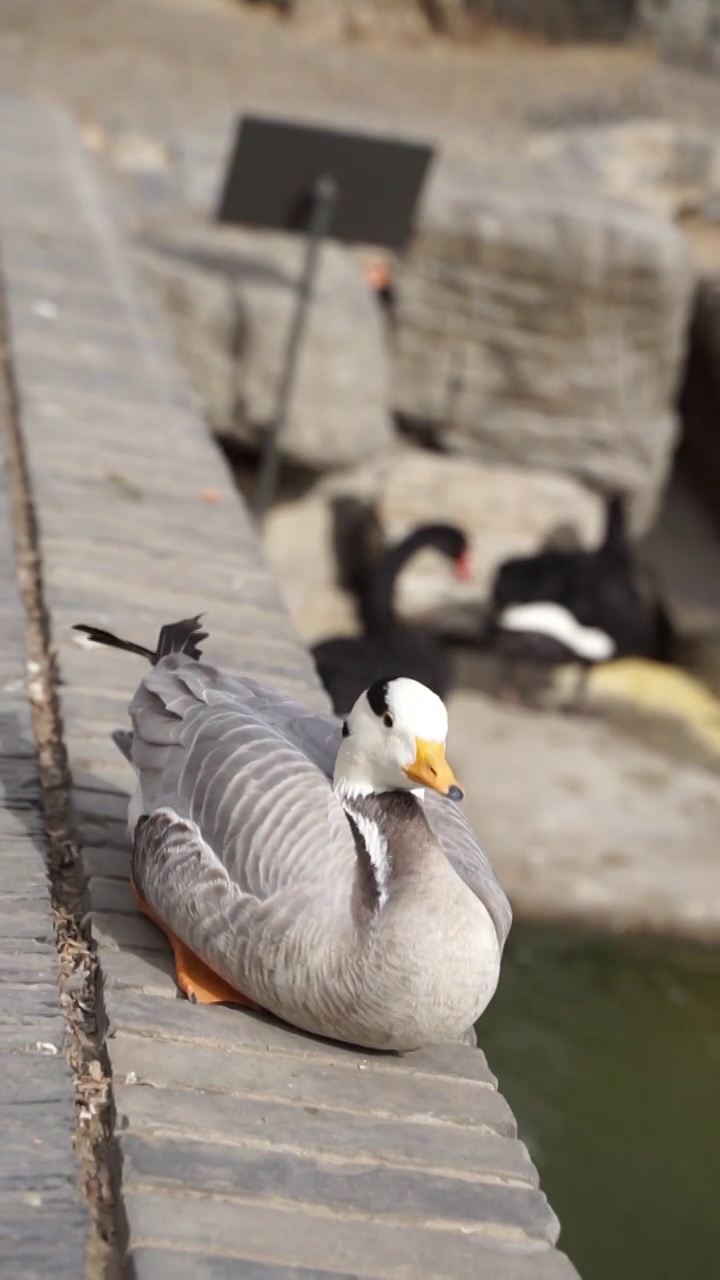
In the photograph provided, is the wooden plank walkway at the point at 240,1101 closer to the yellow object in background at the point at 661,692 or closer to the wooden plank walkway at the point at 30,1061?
the wooden plank walkway at the point at 30,1061

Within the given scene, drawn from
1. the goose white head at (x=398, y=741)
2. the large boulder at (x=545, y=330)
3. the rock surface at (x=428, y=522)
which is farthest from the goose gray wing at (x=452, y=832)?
the large boulder at (x=545, y=330)

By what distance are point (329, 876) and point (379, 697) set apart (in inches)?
11.2

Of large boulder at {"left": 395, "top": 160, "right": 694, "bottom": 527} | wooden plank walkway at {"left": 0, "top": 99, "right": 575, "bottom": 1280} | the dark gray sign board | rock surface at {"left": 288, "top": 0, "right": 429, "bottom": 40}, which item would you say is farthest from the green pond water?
rock surface at {"left": 288, "top": 0, "right": 429, "bottom": 40}

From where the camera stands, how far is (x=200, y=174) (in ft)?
34.0

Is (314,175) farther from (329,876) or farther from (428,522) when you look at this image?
(329,876)

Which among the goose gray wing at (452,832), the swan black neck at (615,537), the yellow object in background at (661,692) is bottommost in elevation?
the yellow object in background at (661,692)

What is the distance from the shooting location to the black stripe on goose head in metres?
2.38

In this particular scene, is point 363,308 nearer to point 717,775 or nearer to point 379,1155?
point 717,775

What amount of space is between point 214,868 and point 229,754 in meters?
0.20

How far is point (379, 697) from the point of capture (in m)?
2.39

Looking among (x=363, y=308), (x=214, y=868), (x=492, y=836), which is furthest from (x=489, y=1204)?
(x=363, y=308)

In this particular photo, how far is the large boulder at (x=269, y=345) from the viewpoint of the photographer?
28.3 feet

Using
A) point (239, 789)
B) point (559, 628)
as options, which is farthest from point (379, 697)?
point (559, 628)

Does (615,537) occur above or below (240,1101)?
below
